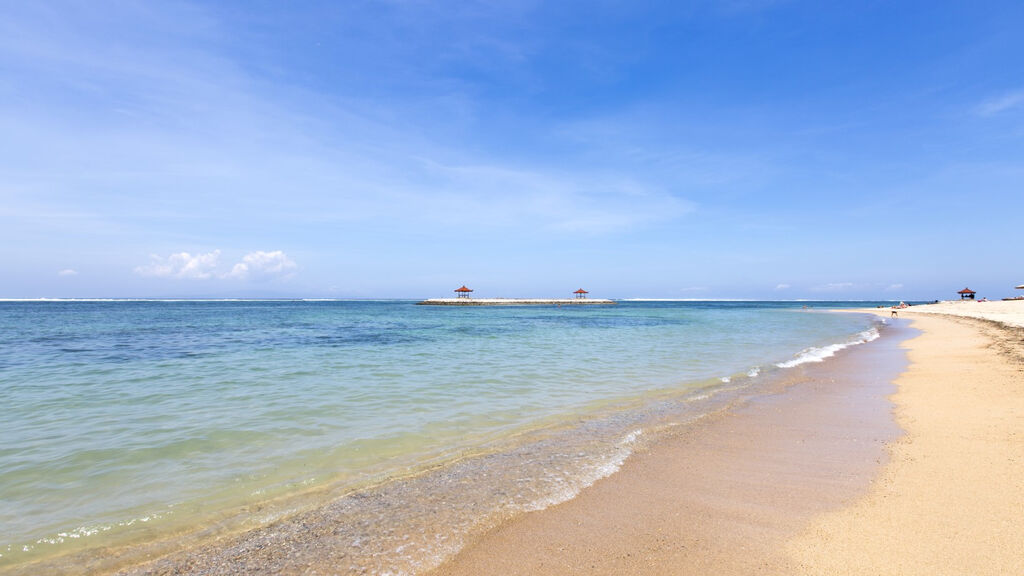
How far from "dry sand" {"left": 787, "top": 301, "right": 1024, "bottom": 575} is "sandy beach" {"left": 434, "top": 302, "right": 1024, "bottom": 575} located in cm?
1

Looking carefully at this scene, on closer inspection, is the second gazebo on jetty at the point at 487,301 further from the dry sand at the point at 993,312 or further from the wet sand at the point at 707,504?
the wet sand at the point at 707,504

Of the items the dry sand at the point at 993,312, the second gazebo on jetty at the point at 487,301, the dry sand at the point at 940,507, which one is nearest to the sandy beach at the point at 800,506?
the dry sand at the point at 940,507

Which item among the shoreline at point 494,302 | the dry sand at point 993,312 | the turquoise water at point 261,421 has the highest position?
the shoreline at point 494,302

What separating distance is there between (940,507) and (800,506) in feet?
3.70

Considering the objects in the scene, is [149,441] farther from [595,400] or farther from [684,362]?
[684,362]

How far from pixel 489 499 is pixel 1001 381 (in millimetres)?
11635

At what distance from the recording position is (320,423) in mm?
7637

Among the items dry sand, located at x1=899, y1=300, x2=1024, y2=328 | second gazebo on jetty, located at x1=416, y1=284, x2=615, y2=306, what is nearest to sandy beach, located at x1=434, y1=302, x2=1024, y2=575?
dry sand, located at x1=899, y1=300, x2=1024, y2=328

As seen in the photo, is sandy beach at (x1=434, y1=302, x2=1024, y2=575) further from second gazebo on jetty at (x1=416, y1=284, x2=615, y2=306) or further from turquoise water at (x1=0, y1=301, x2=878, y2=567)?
second gazebo on jetty at (x1=416, y1=284, x2=615, y2=306)

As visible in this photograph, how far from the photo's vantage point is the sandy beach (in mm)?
3375

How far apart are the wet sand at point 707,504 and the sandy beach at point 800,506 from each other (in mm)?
15

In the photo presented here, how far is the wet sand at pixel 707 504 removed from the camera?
11.3ft

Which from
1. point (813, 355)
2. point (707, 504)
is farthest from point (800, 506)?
point (813, 355)

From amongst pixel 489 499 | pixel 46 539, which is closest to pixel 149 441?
pixel 46 539
